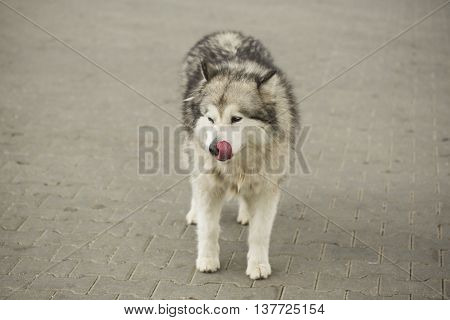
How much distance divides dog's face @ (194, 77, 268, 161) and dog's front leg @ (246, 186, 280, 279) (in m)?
0.50

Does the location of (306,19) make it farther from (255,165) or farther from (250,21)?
(255,165)

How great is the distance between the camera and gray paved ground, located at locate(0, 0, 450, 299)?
5.38 m

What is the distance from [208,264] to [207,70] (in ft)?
5.19

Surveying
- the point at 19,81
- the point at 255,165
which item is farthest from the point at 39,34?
the point at 255,165

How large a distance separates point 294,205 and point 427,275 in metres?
1.71

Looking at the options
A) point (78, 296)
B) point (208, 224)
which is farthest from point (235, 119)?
point (78, 296)

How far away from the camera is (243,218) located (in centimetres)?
633

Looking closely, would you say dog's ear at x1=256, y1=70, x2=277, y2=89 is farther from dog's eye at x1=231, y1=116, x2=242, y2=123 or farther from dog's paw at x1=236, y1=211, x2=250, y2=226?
dog's paw at x1=236, y1=211, x2=250, y2=226

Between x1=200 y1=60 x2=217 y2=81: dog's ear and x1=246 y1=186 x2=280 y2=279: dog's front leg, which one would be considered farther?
x1=246 y1=186 x2=280 y2=279: dog's front leg

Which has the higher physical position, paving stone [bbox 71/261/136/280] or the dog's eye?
the dog's eye

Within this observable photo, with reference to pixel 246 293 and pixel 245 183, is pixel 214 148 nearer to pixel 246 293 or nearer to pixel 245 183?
pixel 245 183

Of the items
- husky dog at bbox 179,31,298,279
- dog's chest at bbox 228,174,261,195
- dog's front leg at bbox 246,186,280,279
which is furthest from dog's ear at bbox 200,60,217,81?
dog's front leg at bbox 246,186,280,279

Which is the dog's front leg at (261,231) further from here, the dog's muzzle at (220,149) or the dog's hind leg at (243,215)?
the dog's hind leg at (243,215)

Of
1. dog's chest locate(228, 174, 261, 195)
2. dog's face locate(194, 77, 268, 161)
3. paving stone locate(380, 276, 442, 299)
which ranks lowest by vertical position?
paving stone locate(380, 276, 442, 299)
